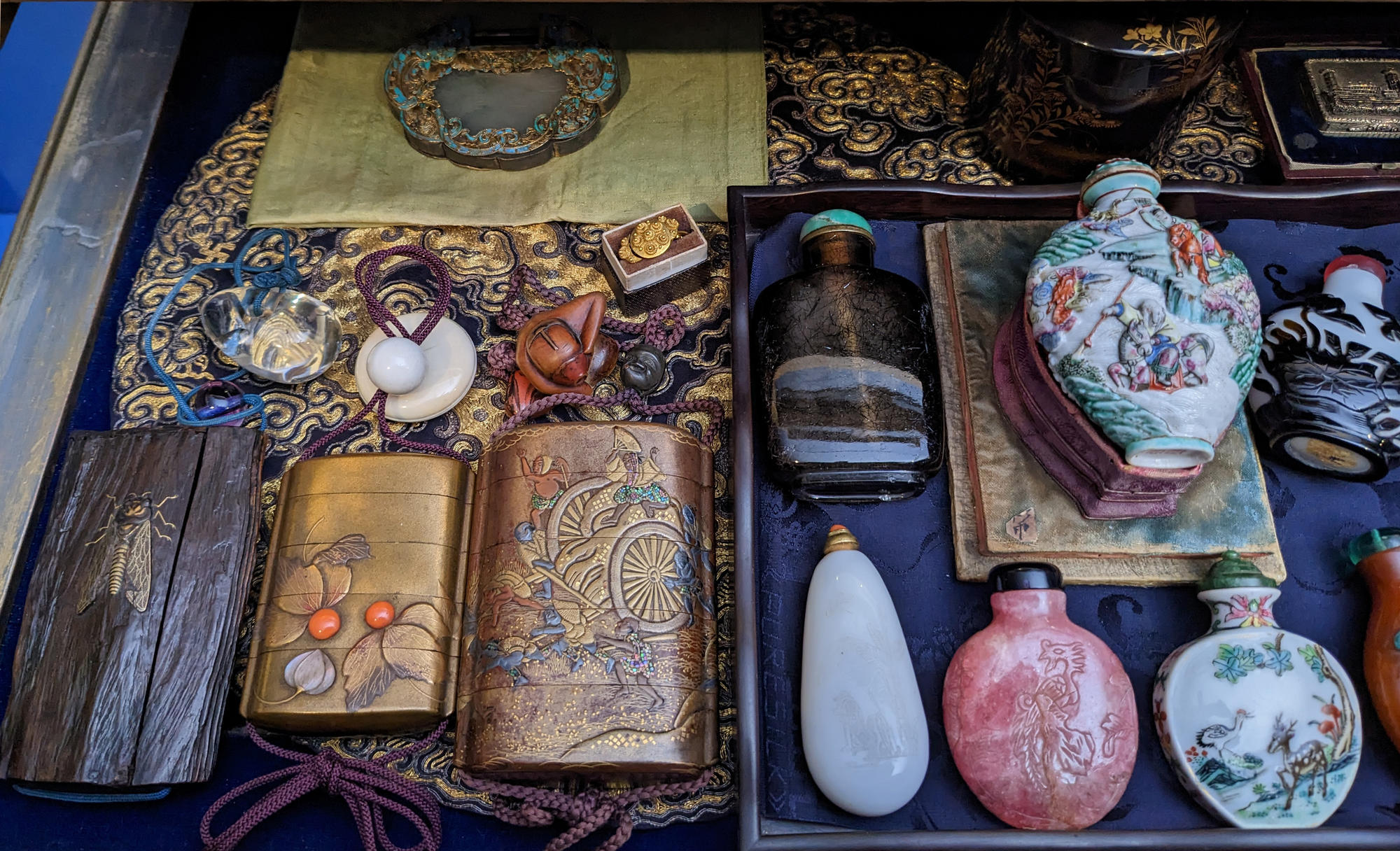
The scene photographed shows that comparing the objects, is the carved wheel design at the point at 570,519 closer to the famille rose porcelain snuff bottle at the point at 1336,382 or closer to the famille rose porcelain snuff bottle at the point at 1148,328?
the famille rose porcelain snuff bottle at the point at 1148,328

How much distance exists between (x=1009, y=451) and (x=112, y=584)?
1199 mm

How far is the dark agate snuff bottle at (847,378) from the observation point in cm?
113

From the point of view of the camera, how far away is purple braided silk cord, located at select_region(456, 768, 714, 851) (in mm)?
1078

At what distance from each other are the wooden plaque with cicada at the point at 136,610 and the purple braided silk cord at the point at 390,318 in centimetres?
13

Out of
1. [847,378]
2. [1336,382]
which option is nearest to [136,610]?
[847,378]

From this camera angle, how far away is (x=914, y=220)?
4.68 ft

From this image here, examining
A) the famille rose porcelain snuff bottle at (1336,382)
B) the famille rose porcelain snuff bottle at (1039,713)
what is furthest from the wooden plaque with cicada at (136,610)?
the famille rose porcelain snuff bottle at (1336,382)

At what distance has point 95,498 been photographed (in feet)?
3.94

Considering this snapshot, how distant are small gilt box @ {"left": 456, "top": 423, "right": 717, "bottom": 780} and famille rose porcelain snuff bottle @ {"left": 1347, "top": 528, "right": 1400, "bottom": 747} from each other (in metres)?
0.82

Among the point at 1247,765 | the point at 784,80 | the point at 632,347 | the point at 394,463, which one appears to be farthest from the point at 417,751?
the point at 784,80

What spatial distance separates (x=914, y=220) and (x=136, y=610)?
4.10 ft

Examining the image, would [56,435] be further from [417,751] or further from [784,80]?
[784,80]

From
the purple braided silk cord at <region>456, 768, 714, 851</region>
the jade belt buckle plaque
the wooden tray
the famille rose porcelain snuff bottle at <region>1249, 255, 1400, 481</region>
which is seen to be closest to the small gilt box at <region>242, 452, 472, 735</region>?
the purple braided silk cord at <region>456, 768, 714, 851</region>

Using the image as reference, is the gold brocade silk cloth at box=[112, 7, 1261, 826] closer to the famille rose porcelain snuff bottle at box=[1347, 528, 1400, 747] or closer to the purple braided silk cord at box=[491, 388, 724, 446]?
the purple braided silk cord at box=[491, 388, 724, 446]
